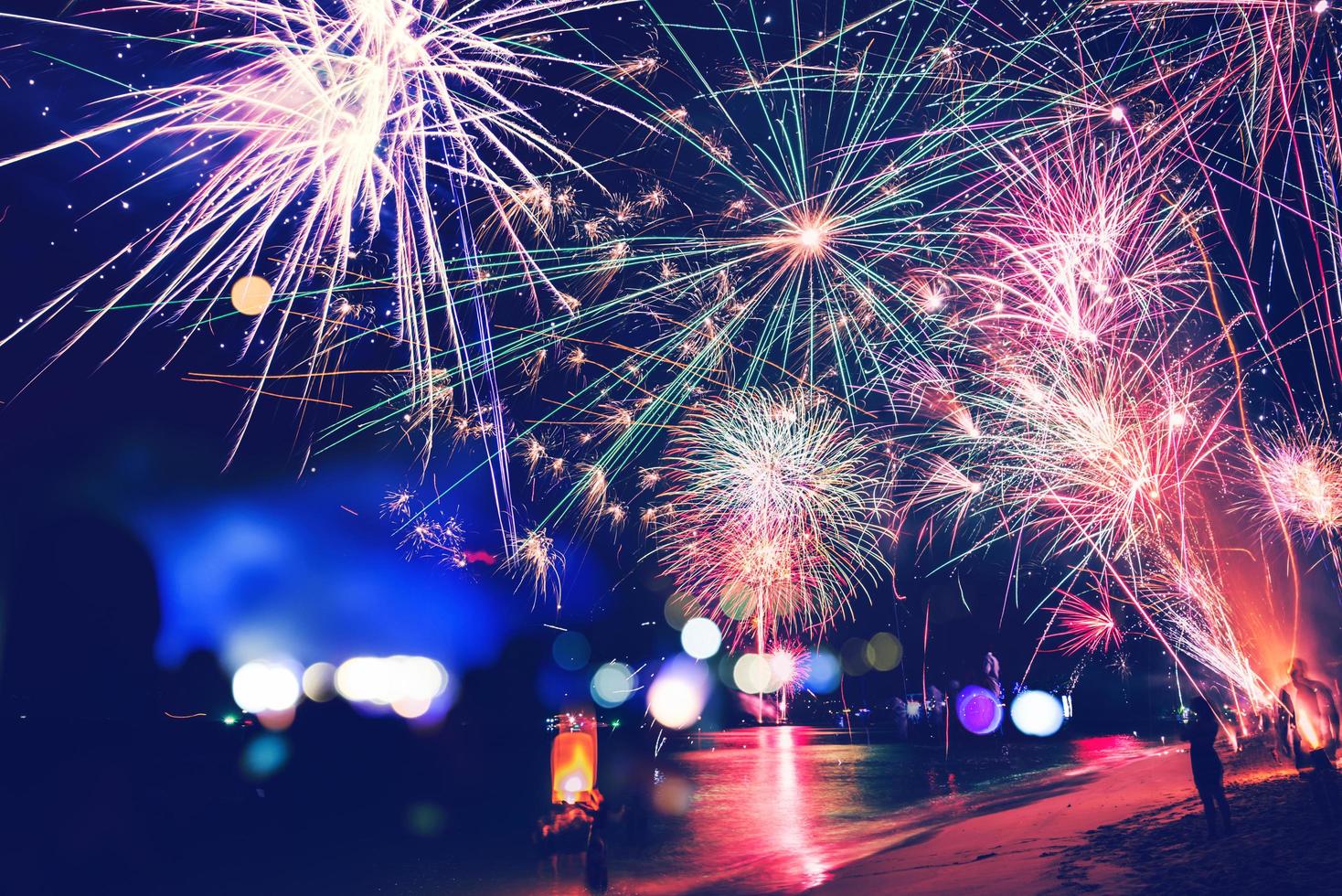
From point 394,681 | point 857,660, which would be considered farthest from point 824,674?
point 394,681

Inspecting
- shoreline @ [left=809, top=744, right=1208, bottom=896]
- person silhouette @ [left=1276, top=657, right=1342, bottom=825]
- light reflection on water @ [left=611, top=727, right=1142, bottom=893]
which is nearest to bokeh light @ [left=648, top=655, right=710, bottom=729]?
light reflection on water @ [left=611, top=727, right=1142, bottom=893]

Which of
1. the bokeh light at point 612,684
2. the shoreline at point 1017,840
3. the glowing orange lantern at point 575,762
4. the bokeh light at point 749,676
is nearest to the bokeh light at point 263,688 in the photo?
the glowing orange lantern at point 575,762

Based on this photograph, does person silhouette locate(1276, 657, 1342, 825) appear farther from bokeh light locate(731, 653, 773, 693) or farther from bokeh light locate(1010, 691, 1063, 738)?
bokeh light locate(731, 653, 773, 693)

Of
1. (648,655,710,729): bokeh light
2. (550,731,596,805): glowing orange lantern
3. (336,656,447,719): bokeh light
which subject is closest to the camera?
(550,731,596,805): glowing orange lantern

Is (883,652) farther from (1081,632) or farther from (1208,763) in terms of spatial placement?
(1208,763)

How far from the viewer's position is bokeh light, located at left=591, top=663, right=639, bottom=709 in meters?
62.3

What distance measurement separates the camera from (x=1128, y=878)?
23.2 ft

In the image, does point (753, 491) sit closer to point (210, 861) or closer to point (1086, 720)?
point (210, 861)

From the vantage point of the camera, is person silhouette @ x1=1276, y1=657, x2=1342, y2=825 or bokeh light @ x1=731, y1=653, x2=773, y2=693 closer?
person silhouette @ x1=1276, y1=657, x2=1342, y2=825

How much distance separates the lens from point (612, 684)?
65.6 meters

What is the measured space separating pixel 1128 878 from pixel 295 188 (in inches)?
412

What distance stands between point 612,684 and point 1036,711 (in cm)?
3392

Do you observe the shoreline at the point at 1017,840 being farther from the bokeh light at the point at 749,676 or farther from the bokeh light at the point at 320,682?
the bokeh light at the point at 749,676

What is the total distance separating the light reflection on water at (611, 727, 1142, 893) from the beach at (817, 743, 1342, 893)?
146 cm
